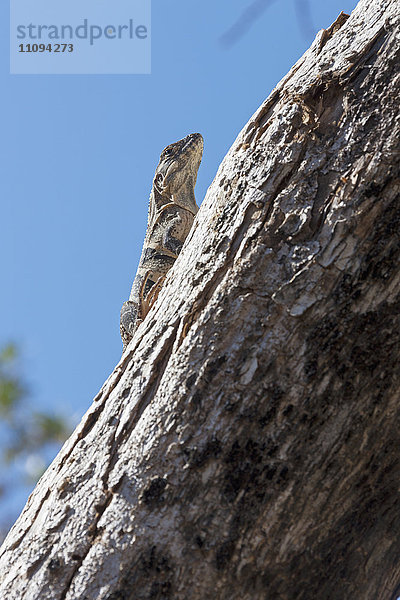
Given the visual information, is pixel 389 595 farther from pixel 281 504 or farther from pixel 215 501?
pixel 215 501

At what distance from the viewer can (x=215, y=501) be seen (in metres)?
1.28

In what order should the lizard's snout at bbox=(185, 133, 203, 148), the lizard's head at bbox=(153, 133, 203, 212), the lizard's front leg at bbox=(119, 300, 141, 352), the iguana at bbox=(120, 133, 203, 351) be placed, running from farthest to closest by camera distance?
1. the lizard's snout at bbox=(185, 133, 203, 148)
2. the lizard's head at bbox=(153, 133, 203, 212)
3. the iguana at bbox=(120, 133, 203, 351)
4. the lizard's front leg at bbox=(119, 300, 141, 352)

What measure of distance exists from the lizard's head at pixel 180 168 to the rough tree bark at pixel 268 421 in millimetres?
2824

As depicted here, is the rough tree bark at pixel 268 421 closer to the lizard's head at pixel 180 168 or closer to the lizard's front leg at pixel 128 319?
the lizard's front leg at pixel 128 319

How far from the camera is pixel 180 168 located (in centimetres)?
438

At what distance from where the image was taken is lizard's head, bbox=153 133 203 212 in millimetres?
4297

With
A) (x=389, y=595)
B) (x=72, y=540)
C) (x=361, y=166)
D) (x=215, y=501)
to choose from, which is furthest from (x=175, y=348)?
(x=389, y=595)

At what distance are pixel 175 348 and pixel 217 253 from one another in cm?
26

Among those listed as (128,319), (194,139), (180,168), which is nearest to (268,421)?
(128,319)

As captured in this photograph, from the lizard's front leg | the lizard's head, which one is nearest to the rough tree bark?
the lizard's front leg

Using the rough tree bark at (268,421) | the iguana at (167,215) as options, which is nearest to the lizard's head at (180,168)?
the iguana at (167,215)

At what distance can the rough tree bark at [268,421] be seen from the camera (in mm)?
1283

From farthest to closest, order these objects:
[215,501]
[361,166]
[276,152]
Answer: [276,152] < [361,166] < [215,501]

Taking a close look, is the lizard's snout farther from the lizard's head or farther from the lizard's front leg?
the lizard's front leg
